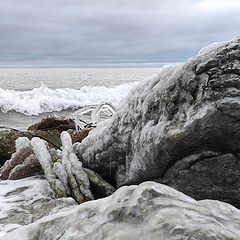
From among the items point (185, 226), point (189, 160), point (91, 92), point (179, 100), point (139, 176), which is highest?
point (179, 100)

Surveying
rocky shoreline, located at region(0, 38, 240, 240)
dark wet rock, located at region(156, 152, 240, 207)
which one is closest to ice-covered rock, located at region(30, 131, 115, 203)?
rocky shoreline, located at region(0, 38, 240, 240)

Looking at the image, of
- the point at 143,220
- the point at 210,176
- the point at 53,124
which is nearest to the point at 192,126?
the point at 210,176

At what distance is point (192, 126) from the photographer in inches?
140

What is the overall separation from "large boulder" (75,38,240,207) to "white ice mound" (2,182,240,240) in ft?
3.63

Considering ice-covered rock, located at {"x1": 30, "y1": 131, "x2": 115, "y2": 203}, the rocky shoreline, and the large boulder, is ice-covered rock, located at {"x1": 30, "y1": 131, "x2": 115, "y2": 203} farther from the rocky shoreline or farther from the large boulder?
the large boulder

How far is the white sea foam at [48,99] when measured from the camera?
17625 mm

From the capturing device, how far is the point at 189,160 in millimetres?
3848

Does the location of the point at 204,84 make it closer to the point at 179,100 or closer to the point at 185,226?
the point at 179,100

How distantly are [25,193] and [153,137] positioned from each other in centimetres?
189

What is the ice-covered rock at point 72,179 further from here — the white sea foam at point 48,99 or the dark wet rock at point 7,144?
the white sea foam at point 48,99

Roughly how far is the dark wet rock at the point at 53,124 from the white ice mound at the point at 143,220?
18.3ft

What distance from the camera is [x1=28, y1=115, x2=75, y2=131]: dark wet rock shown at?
8047mm

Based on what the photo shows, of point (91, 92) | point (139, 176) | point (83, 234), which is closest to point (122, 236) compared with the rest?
point (83, 234)

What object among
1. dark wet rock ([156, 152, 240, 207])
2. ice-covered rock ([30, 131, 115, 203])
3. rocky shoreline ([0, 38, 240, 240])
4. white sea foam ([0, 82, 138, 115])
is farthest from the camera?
white sea foam ([0, 82, 138, 115])
